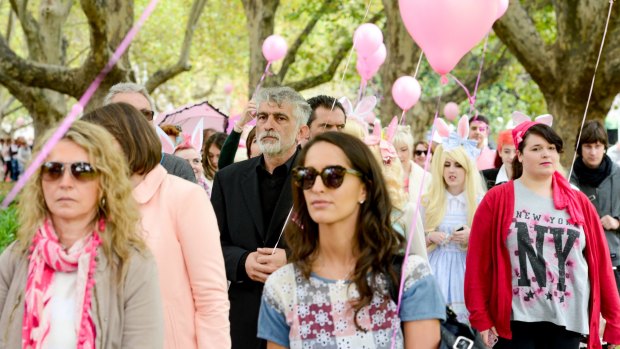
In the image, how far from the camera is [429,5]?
520 centimetres

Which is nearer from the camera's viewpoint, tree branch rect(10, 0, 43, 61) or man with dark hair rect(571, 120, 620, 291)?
man with dark hair rect(571, 120, 620, 291)

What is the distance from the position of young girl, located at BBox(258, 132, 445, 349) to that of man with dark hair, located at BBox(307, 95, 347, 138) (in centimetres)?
240

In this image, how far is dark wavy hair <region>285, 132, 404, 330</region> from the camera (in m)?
3.18

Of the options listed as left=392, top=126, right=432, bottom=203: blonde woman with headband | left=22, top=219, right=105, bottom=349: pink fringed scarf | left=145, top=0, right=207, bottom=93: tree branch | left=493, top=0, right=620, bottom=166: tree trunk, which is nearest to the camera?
left=22, top=219, right=105, bottom=349: pink fringed scarf

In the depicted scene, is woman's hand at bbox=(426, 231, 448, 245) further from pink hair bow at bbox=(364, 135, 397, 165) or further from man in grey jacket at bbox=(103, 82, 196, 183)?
man in grey jacket at bbox=(103, 82, 196, 183)

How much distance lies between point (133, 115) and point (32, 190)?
23.3 inches

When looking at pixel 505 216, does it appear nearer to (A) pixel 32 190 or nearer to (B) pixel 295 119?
(B) pixel 295 119

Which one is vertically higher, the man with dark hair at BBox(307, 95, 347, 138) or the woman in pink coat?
the man with dark hair at BBox(307, 95, 347, 138)

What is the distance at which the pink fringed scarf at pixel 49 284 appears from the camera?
312 centimetres

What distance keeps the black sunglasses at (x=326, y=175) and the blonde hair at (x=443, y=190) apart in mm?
3680

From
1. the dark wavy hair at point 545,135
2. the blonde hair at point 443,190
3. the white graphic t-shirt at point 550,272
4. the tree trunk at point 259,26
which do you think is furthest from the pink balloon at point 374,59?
the tree trunk at point 259,26

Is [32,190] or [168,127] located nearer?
[32,190]

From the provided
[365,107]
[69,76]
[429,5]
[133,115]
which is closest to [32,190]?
[133,115]

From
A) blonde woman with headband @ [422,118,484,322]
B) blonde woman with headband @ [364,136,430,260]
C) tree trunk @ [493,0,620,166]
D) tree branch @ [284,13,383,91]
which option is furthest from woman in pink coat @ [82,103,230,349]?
tree branch @ [284,13,383,91]
